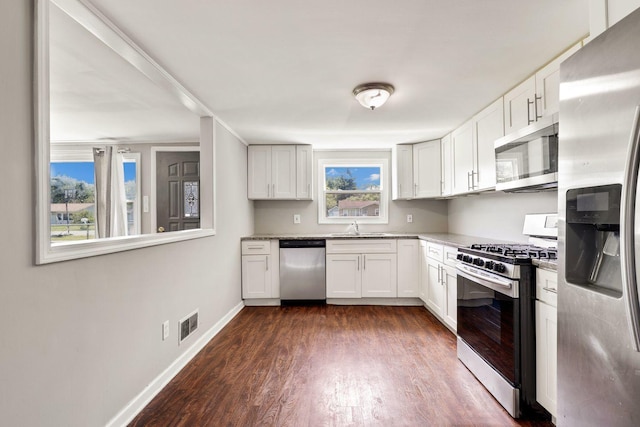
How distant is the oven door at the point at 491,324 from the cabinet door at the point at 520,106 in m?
1.17

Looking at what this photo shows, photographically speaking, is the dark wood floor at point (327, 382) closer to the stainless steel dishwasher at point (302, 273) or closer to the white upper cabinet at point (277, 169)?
the stainless steel dishwasher at point (302, 273)

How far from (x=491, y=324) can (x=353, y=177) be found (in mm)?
3008

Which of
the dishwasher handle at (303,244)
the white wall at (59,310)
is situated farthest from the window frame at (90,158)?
the white wall at (59,310)

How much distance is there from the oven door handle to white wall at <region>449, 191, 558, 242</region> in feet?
2.87

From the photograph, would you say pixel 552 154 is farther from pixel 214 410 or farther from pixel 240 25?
pixel 214 410

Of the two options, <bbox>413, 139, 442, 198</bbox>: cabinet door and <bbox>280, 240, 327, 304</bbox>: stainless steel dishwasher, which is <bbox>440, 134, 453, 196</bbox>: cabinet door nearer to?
<bbox>413, 139, 442, 198</bbox>: cabinet door

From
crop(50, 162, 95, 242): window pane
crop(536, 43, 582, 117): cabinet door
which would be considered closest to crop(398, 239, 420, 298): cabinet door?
crop(536, 43, 582, 117): cabinet door

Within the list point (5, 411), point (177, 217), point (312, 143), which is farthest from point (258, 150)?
point (5, 411)

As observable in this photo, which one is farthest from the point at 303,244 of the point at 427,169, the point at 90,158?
the point at 90,158

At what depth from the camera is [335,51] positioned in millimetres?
1906

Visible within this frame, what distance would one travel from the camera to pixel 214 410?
1878 mm

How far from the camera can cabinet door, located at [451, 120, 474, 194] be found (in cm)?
317

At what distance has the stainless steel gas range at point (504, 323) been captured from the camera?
1.78 metres

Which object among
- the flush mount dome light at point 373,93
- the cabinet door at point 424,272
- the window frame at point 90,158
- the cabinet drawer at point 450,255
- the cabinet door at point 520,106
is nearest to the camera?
the cabinet door at point 520,106
